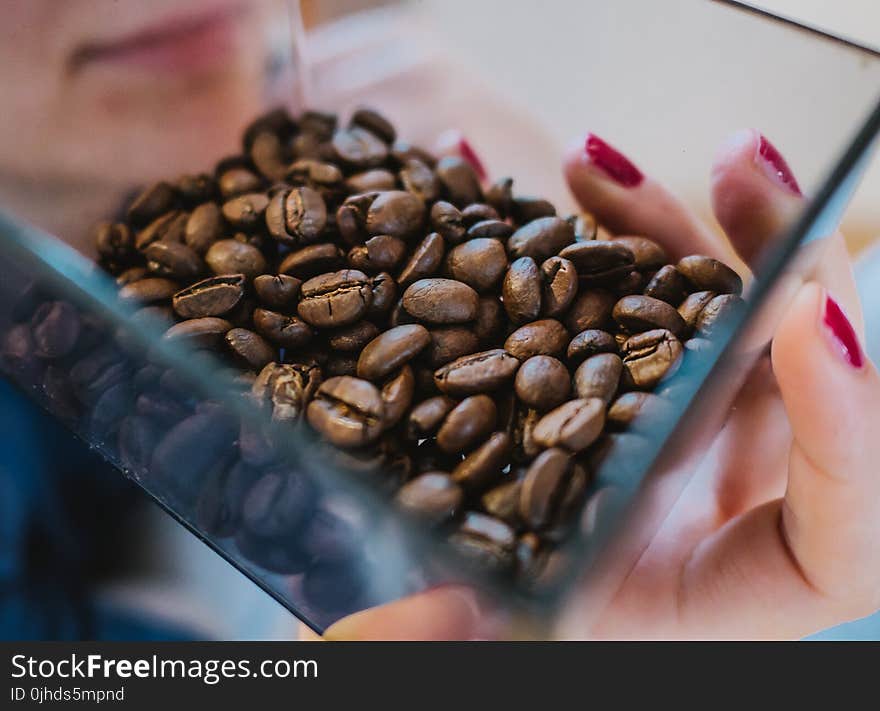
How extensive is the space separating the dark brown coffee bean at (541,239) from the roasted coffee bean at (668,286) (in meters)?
0.08

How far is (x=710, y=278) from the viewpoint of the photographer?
0.58 meters

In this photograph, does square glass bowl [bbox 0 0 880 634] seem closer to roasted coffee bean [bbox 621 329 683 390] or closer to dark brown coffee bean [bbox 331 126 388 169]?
roasted coffee bean [bbox 621 329 683 390]

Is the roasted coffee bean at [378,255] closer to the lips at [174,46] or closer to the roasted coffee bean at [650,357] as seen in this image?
the roasted coffee bean at [650,357]

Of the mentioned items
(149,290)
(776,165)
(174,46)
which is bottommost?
(149,290)

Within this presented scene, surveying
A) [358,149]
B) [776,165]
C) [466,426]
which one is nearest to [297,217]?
[358,149]

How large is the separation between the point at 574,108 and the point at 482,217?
1.03 feet

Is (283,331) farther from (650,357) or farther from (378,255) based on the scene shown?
(650,357)

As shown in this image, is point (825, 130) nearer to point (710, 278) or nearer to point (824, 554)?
point (710, 278)

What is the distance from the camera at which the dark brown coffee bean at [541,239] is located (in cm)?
60

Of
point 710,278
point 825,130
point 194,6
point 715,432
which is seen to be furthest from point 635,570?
point 194,6

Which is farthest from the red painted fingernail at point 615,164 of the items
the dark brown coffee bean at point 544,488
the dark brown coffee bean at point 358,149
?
the dark brown coffee bean at point 544,488

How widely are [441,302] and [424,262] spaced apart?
0.17 feet

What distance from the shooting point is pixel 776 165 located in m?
0.63

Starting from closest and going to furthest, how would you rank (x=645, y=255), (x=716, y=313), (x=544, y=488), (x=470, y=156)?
(x=544, y=488) → (x=716, y=313) → (x=645, y=255) → (x=470, y=156)
